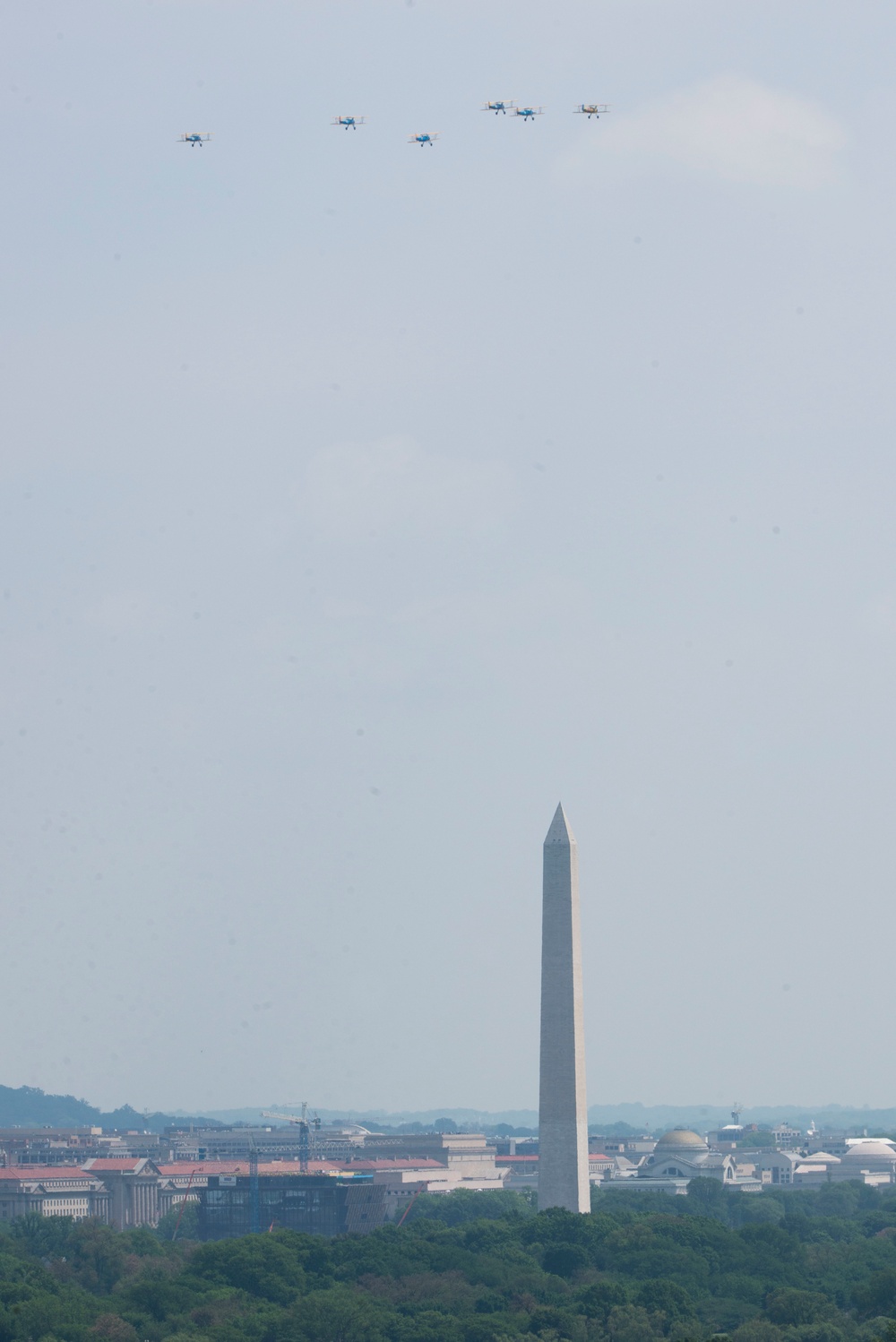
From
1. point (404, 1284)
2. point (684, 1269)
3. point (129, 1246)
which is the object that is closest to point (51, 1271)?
point (129, 1246)

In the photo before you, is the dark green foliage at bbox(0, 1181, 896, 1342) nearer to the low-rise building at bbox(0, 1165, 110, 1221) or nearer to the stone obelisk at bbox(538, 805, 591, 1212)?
the stone obelisk at bbox(538, 805, 591, 1212)

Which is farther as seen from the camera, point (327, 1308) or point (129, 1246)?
point (129, 1246)

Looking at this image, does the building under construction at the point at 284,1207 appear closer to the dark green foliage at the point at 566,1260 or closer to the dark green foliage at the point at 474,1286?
the dark green foliage at the point at 474,1286

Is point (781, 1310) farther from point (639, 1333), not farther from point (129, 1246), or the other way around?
point (129, 1246)

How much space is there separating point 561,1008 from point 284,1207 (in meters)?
61.0

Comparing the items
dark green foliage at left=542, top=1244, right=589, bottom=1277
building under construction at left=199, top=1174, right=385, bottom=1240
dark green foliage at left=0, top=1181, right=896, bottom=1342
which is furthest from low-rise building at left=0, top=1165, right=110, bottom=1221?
dark green foliage at left=542, top=1244, right=589, bottom=1277

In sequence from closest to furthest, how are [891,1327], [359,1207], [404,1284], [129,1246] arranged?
[891,1327] → [404,1284] → [129,1246] → [359,1207]

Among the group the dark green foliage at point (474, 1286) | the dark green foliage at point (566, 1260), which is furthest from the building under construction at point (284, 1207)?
the dark green foliage at point (566, 1260)

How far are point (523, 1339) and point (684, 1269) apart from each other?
2597cm

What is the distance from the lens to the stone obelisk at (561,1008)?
110 meters

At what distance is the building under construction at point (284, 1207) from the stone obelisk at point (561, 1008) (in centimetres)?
5465

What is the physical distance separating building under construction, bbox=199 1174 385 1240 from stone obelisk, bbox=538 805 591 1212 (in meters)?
54.6

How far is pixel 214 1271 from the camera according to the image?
107m

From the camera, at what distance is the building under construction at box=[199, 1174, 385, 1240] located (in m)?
164
